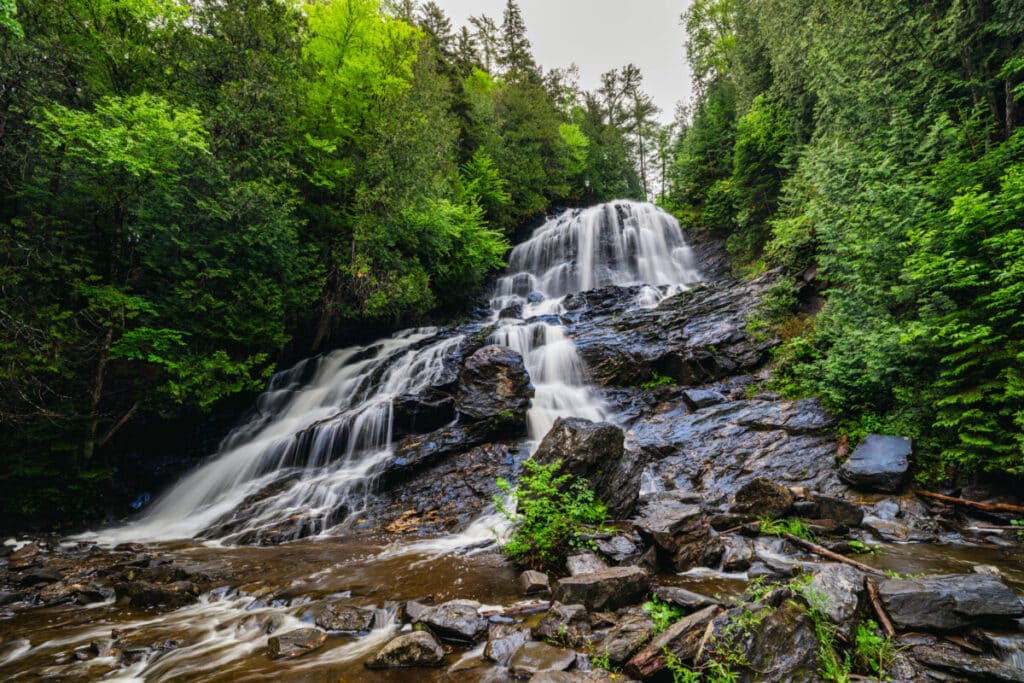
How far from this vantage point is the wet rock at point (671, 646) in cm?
274

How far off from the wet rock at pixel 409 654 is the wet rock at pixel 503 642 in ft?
1.31

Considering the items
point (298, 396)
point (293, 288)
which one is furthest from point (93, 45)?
point (298, 396)

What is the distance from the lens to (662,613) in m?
3.41

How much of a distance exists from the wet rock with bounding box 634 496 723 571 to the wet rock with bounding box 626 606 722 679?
172cm

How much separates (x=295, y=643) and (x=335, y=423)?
7510 millimetres

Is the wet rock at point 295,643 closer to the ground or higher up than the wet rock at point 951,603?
closer to the ground

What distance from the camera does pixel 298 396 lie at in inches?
525

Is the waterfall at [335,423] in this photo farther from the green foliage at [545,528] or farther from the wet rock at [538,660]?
the wet rock at [538,660]

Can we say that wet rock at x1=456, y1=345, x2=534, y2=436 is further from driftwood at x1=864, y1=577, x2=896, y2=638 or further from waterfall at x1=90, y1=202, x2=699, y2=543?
driftwood at x1=864, y1=577, x2=896, y2=638

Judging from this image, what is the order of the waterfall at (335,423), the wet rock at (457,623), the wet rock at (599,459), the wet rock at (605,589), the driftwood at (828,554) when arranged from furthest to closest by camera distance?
the waterfall at (335,423) < the wet rock at (599,459) < the driftwood at (828,554) < the wet rock at (605,589) < the wet rock at (457,623)

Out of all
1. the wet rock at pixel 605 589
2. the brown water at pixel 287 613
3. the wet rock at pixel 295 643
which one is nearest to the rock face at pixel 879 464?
the brown water at pixel 287 613

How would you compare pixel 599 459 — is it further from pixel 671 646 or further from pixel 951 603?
pixel 951 603

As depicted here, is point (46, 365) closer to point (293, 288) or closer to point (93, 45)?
point (293, 288)

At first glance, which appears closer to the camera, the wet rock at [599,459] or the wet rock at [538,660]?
the wet rock at [538,660]
